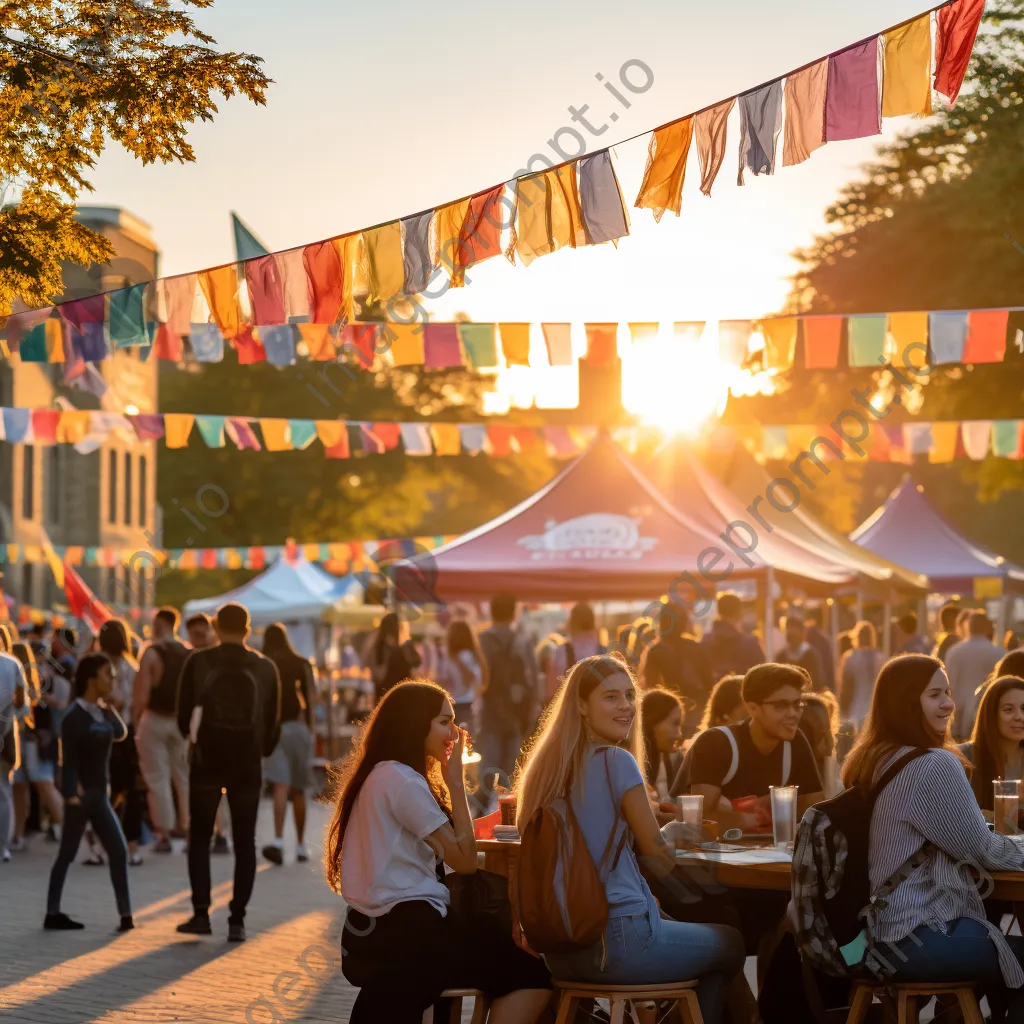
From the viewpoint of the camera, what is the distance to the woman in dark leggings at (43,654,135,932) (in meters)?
10.5

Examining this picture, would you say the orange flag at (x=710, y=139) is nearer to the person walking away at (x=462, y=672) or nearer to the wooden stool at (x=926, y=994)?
the wooden stool at (x=926, y=994)

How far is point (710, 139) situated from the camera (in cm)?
920

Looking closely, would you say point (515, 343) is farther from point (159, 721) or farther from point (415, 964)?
point (415, 964)

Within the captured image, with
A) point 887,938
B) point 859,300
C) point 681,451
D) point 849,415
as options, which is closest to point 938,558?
point 849,415

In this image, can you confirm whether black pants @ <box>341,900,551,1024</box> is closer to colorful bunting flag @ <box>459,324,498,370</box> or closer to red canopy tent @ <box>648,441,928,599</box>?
colorful bunting flag @ <box>459,324,498,370</box>

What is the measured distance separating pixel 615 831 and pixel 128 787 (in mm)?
8489

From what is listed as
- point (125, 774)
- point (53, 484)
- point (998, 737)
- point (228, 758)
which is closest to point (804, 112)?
point (998, 737)

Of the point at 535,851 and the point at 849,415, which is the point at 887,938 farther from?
the point at 849,415

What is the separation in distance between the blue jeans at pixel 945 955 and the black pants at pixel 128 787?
8.56 metres

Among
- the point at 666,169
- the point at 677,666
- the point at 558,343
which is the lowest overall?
the point at 677,666

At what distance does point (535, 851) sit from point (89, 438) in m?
14.8

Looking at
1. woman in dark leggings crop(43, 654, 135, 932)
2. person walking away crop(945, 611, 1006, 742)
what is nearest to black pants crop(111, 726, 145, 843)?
woman in dark leggings crop(43, 654, 135, 932)

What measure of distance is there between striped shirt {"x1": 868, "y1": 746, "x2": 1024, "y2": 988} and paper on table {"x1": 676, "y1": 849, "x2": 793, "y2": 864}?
707 mm

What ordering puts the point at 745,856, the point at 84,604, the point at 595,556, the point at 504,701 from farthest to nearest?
the point at 84,604, the point at 595,556, the point at 504,701, the point at 745,856
